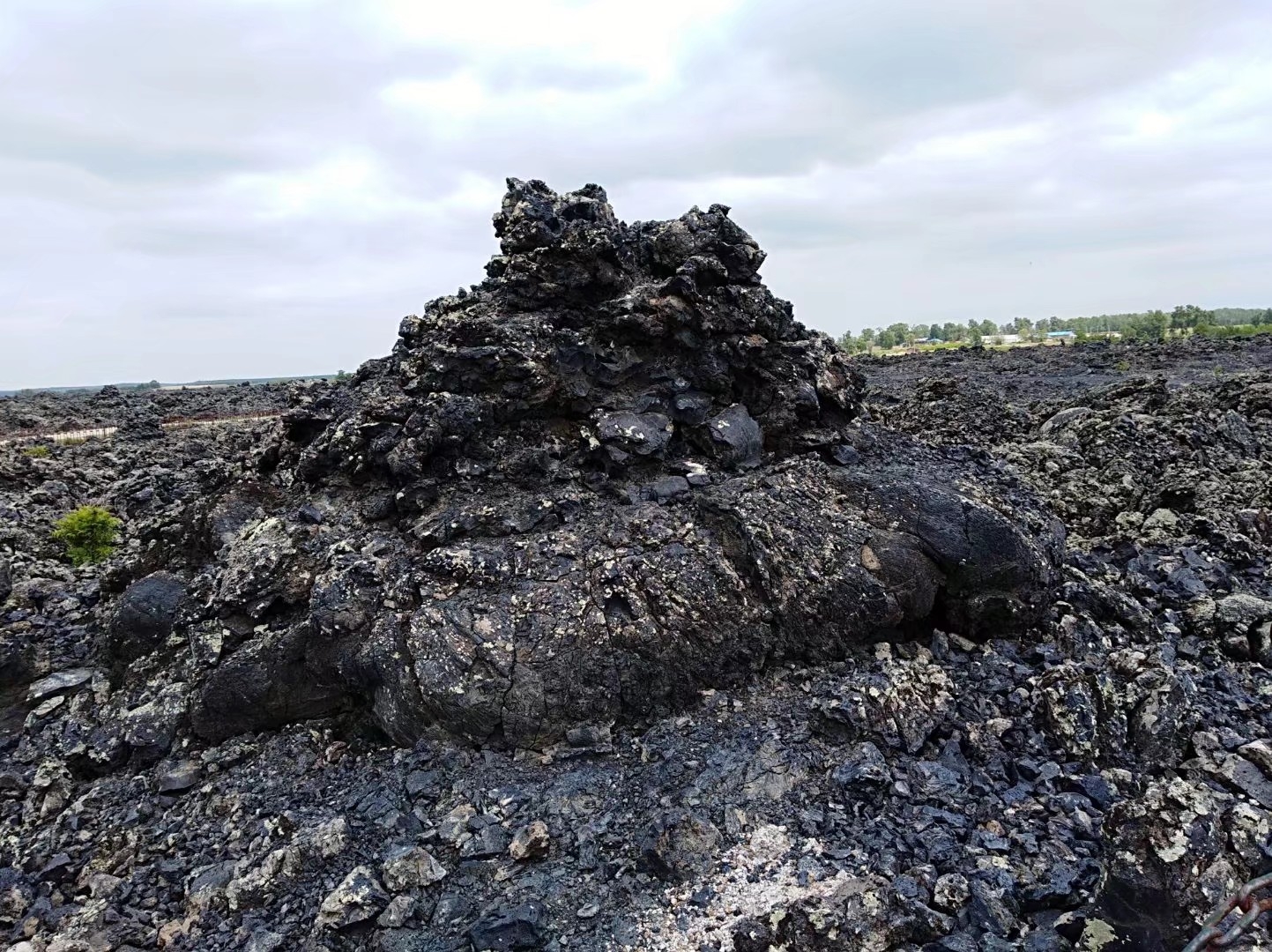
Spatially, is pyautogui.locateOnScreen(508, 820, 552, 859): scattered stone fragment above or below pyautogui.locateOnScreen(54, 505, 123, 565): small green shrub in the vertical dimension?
below

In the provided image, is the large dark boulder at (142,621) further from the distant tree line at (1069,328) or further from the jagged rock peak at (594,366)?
the distant tree line at (1069,328)

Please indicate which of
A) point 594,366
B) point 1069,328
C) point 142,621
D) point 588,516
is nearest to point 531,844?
point 588,516

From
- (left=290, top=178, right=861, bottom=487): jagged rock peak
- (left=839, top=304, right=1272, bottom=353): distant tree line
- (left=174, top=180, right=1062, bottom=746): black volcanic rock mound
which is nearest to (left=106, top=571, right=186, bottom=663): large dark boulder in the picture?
(left=174, top=180, right=1062, bottom=746): black volcanic rock mound

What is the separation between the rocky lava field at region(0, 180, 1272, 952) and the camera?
627 centimetres

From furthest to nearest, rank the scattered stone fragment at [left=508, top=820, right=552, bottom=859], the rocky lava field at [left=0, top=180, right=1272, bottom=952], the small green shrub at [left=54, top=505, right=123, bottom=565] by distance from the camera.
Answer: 1. the small green shrub at [left=54, top=505, right=123, bottom=565]
2. the scattered stone fragment at [left=508, top=820, right=552, bottom=859]
3. the rocky lava field at [left=0, top=180, right=1272, bottom=952]

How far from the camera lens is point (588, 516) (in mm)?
9234

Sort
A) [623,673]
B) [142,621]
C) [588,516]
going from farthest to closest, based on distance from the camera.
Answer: [142,621]
[588,516]
[623,673]

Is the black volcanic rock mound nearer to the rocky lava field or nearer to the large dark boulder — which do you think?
the rocky lava field

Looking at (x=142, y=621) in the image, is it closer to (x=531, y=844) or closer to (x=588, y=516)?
(x=588, y=516)

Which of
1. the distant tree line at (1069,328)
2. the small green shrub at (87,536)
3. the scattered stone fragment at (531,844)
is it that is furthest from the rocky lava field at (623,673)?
the distant tree line at (1069,328)

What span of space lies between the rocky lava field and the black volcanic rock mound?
0.05m

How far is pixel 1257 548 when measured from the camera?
38.4 feet

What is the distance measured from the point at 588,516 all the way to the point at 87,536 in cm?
1207

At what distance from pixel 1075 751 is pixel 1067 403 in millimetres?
20577
